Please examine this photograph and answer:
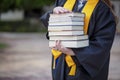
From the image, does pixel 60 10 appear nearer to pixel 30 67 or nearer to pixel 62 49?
pixel 62 49

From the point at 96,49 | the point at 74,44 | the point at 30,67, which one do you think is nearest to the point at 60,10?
the point at 74,44

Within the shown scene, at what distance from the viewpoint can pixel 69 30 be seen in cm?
264

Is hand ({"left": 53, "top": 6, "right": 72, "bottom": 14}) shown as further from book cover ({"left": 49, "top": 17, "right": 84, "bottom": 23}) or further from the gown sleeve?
the gown sleeve

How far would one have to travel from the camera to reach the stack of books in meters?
2.63

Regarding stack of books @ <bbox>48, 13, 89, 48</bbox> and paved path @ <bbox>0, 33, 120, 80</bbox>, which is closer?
stack of books @ <bbox>48, 13, 89, 48</bbox>

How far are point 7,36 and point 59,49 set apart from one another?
20.6 m

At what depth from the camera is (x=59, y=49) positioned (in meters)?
2.68

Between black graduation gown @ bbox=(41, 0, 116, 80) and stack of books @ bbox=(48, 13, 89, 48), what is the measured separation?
0.19 feet

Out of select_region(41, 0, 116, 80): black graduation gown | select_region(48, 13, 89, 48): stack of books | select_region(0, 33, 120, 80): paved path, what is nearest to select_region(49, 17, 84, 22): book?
select_region(48, 13, 89, 48): stack of books

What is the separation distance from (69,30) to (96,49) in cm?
24

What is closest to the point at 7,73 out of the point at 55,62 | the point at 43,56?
the point at 43,56

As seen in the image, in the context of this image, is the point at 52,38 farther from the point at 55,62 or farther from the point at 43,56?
the point at 43,56

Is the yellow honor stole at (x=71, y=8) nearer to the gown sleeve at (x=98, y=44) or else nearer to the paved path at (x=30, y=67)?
the gown sleeve at (x=98, y=44)

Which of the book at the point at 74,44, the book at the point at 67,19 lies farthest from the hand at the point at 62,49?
the book at the point at 67,19
